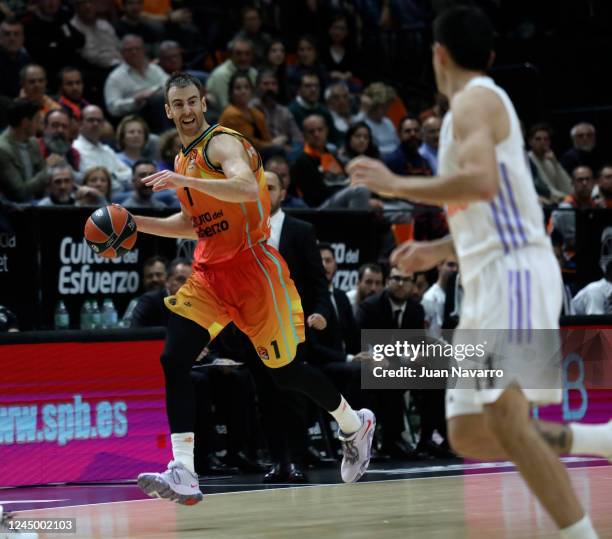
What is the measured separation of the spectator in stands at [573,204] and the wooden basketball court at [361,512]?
13.5ft

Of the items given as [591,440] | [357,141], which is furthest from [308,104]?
[591,440]

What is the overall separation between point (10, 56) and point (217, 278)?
6.43 metres

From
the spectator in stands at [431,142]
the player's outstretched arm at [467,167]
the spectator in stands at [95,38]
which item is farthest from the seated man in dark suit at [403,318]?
the player's outstretched arm at [467,167]

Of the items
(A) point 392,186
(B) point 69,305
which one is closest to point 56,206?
(B) point 69,305

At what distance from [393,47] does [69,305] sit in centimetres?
944

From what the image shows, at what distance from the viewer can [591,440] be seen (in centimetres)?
510

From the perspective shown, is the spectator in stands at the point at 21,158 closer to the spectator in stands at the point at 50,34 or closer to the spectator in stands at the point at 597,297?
the spectator in stands at the point at 50,34

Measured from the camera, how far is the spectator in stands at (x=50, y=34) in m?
13.6

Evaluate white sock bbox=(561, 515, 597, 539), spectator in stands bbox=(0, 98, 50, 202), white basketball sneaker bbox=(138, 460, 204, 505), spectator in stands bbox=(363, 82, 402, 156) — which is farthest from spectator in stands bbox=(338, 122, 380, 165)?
white sock bbox=(561, 515, 597, 539)

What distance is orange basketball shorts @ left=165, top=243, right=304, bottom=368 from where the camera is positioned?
7258mm

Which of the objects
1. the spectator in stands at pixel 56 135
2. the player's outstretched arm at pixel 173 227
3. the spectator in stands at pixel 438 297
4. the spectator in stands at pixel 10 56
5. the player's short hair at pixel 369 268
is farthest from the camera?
the spectator in stands at pixel 10 56

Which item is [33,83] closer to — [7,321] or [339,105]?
[7,321]

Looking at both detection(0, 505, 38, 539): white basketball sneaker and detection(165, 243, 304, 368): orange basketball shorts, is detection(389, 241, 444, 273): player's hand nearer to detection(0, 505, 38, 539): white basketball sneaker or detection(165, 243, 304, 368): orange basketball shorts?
detection(0, 505, 38, 539): white basketball sneaker

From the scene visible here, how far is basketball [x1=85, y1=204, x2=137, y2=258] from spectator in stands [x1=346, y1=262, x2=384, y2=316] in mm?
3805
